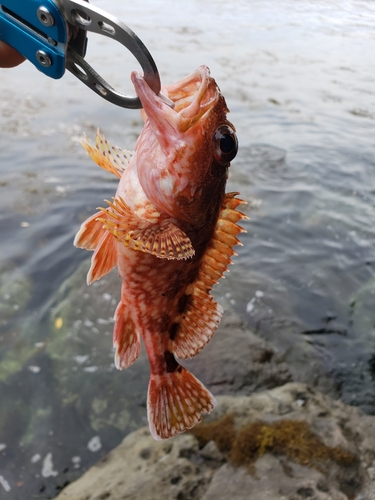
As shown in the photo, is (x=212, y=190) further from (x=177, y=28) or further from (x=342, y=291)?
(x=177, y=28)

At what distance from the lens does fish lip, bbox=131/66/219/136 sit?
5.34 feet

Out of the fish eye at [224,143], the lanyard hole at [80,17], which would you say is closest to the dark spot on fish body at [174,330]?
the fish eye at [224,143]

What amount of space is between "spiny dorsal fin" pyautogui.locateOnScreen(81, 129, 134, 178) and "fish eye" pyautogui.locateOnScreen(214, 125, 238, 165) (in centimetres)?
47

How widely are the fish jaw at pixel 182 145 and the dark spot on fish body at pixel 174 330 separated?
66cm

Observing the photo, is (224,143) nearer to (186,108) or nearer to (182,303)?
(186,108)

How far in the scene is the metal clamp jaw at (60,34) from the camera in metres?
1.48

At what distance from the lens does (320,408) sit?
11.4 feet

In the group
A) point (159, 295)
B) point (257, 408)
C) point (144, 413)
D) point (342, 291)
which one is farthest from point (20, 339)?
point (342, 291)

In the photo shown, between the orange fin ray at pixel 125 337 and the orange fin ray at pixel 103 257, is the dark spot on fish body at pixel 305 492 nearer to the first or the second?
the orange fin ray at pixel 125 337

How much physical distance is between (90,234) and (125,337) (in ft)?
1.91

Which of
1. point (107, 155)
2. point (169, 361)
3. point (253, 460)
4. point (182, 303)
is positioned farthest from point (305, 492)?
point (107, 155)

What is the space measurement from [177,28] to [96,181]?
11.4 metres

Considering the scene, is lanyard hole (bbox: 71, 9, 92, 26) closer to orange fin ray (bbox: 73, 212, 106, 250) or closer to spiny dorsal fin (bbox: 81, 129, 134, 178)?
spiny dorsal fin (bbox: 81, 129, 134, 178)

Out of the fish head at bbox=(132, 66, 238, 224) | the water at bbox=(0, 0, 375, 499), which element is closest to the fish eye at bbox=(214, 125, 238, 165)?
the fish head at bbox=(132, 66, 238, 224)
